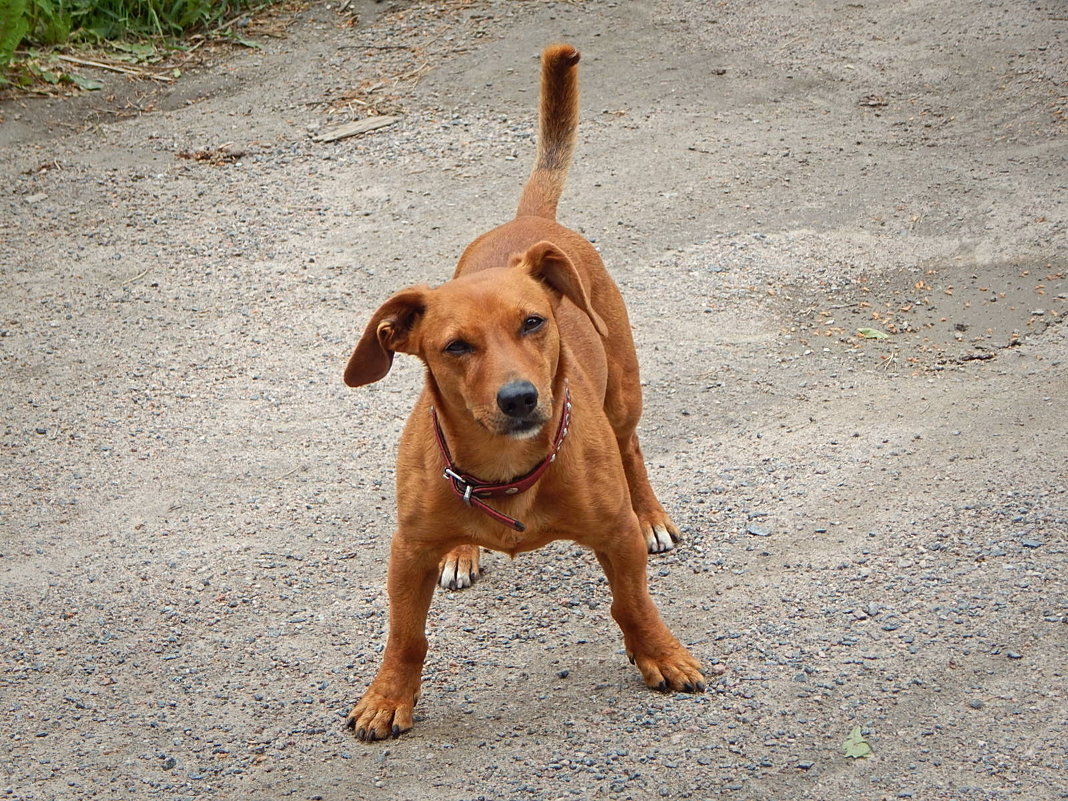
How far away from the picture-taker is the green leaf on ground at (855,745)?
367cm

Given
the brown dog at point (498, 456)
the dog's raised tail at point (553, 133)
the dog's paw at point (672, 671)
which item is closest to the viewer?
the brown dog at point (498, 456)

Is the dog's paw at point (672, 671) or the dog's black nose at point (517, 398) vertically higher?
the dog's black nose at point (517, 398)

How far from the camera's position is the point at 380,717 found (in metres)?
4.04

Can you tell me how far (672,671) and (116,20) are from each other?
30.1 feet

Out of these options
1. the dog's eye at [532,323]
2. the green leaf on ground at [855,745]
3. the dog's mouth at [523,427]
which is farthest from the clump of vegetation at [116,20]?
the green leaf on ground at [855,745]

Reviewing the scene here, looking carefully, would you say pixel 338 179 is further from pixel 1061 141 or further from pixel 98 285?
pixel 1061 141

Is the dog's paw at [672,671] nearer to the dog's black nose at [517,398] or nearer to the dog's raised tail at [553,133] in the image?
the dog's black nose at [517,398]

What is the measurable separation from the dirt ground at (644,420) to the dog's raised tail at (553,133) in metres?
1.29

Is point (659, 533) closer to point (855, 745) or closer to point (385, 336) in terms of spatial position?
point (855, 745)

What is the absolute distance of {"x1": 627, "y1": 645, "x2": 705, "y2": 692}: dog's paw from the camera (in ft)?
13.4

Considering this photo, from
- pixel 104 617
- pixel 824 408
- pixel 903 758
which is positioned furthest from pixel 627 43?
pixel 903 758

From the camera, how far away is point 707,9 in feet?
34.0

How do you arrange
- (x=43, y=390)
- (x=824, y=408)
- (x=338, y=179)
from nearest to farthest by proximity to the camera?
(x=824, y=408) → (x=43, y=390) → (x=338, y=179)

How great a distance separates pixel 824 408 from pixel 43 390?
4161 millimetres
